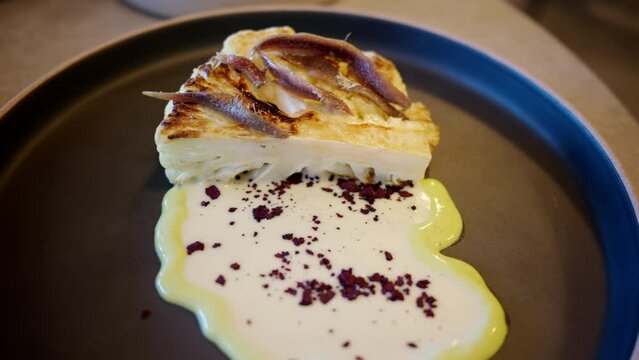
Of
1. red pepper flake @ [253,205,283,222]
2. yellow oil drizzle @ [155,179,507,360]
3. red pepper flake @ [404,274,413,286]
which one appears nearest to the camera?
yellow oil drizzle @ [155,179,507,360]

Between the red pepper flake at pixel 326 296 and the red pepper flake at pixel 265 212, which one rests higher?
the red pepper flake at pixel 265 212

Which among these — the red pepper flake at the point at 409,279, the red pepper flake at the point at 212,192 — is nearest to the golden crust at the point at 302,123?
the red pepper flake at the point at 212,192

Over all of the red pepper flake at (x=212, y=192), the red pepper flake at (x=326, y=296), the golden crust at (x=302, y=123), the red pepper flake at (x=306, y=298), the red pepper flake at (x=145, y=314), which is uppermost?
the golden crust at (x=302, y=123)

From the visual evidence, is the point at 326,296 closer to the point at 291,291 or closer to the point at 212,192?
the point at 291,291

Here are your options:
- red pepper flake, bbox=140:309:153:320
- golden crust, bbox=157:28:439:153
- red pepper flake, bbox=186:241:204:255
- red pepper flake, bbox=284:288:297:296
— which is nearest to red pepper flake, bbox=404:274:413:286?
red pepper flake, bbox=284:288:297:296

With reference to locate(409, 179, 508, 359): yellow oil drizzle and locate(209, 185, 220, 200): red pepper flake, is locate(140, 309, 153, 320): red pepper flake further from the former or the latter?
locate(409, 179, 508, 359): yellow oil drizzle

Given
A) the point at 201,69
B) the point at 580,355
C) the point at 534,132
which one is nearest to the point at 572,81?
the point at 534,132

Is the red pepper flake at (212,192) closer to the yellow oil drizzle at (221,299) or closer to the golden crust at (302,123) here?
the yellow oil drizzle at (221,299)
